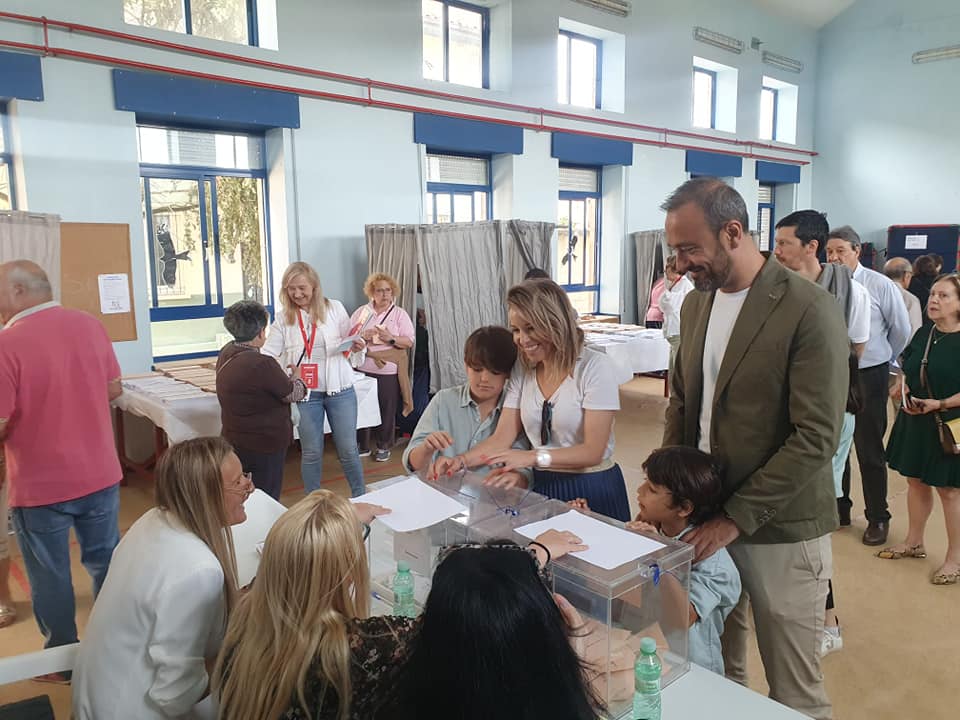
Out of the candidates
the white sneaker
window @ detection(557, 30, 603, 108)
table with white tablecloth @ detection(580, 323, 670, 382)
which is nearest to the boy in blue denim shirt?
the white sneaker

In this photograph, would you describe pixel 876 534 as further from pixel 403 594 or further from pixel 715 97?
pixel 715 97

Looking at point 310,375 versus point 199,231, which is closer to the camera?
point 310,375

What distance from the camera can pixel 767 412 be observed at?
1.82 metres

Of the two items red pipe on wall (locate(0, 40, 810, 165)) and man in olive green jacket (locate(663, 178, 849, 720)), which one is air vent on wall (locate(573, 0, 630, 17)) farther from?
man in olive green jacket (locate(663, 178, 849, 720))

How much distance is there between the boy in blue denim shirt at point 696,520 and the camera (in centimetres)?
176

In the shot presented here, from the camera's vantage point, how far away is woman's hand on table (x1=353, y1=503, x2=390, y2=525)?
187 centimetres

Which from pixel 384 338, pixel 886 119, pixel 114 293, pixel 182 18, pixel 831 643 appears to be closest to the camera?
pixel 831 643

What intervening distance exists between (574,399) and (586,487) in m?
0.31

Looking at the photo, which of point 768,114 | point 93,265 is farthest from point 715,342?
point 768,114

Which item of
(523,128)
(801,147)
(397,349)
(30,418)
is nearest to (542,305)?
Answer: (30,418)

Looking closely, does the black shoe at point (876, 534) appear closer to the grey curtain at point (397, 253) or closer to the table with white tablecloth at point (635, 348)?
the table with white tablecloth at point (635, 348)

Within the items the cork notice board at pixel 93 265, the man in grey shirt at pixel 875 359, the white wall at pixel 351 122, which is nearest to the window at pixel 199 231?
the white wall at pixel 351 122

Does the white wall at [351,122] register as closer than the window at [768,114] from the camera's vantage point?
Yes

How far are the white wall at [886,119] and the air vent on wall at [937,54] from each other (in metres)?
0.08
